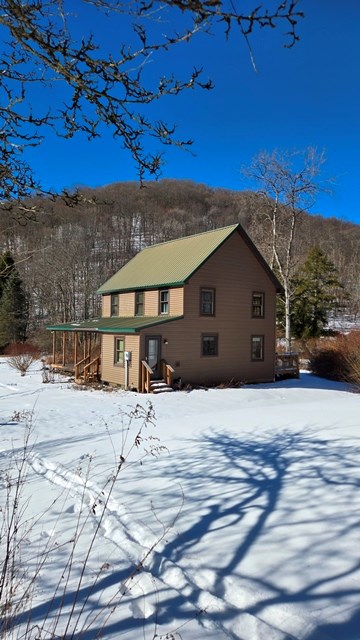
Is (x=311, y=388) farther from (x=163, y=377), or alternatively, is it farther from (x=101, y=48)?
(x=101, y=48)

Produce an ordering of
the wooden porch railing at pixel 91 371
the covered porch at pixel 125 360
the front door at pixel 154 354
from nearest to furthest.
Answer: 1. the covered porch at pixel 125 360
2. the front door at pixel 154 354
3. the wooden porch railing at pixel 91 371

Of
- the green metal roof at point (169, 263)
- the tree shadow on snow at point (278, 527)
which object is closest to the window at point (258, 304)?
the green metal roof at point (169, 263)

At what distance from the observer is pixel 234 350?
67.5 feet

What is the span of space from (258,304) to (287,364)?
3812mm

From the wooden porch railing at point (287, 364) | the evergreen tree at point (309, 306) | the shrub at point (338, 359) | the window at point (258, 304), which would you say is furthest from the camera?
the evergreen tree at point (309, 306)

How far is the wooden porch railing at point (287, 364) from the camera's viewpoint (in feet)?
73.9

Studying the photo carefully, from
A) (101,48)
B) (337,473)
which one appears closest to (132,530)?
(337,473)

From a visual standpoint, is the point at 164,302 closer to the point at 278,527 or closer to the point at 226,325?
the point at 226,325

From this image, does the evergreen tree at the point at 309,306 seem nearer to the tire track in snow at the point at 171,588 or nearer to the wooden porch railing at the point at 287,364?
the wooden porch railing at the point at 287,364

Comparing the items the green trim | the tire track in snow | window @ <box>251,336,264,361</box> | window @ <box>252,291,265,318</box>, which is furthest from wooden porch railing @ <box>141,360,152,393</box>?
the tire track in snow

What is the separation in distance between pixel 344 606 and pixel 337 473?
256 centimetres

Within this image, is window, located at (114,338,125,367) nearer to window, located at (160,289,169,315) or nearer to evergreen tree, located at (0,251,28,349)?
window, located at (160,289,169,315)

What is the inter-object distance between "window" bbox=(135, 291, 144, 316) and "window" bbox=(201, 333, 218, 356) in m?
3.85

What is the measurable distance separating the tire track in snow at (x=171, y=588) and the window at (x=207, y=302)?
49.8 feet
